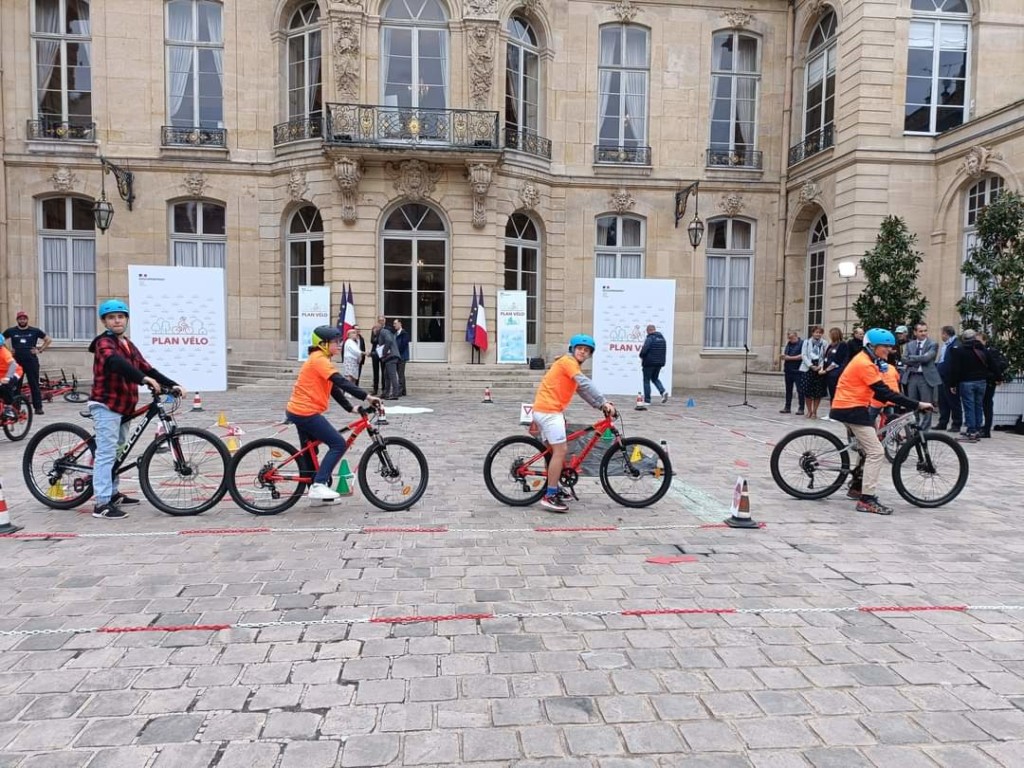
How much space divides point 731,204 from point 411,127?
9897mm

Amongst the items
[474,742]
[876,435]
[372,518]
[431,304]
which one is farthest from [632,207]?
[474,742]

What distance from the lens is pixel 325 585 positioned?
453 centimetres

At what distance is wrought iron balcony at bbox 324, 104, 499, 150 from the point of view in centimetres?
1788

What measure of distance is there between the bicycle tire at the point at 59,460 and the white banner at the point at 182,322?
8863 millimetres

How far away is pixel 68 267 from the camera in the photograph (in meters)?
19.9

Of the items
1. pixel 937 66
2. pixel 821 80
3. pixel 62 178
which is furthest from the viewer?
pixel 821 80

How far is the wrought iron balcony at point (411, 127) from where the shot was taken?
58.6 ft

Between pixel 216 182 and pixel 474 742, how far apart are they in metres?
20.0

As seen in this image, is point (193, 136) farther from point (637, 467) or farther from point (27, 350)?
point (637, 467)

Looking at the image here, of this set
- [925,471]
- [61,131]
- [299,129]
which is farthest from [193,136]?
[925,471]

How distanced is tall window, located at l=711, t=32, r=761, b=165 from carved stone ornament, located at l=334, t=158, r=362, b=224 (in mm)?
10883

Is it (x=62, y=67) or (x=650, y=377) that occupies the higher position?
(x=62, y=67)

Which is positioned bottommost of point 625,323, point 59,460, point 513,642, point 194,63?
point 513,642

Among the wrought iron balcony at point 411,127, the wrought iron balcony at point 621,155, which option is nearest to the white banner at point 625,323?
the wrought iron balcony at point 411,127
